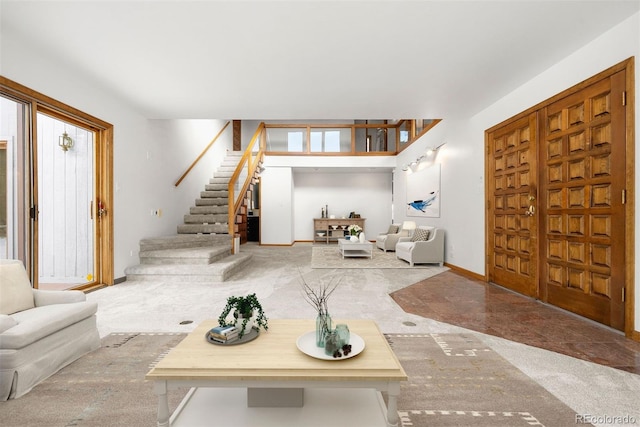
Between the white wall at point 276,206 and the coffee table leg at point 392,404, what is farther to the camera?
the white wall at point 276,206

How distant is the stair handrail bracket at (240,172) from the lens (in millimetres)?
6152

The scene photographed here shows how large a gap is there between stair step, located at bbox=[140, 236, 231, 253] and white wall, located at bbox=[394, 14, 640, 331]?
466cm

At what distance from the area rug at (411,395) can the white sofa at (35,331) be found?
0.07 metres

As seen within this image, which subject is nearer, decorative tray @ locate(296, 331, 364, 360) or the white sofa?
decorative tray @ locate(296, 331, 364, 360)

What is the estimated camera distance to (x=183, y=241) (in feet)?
18.2

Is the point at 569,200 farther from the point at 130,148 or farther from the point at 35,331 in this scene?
the point at 130,148

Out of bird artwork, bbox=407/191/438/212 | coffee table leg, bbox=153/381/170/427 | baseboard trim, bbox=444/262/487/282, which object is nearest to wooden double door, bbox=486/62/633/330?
baseboard trim, bbox=444/262/487/282

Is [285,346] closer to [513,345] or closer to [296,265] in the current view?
[513,345]

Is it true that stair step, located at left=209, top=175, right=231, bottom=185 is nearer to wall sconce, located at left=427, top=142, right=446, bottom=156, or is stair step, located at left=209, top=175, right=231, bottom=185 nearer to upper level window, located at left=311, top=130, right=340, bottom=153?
upper level window, located at left=311, top=130, right=340, bottom=153

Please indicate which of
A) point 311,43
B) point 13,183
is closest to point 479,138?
point 311,43

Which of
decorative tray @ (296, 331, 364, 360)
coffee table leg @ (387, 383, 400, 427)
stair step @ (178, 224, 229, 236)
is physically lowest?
coffee table leg @ (387, 383, 400, 427)

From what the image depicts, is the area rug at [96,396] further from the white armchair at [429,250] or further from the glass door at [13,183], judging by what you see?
the white armchair at [429,250]

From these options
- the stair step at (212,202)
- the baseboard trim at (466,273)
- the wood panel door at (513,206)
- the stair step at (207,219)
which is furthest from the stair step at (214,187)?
the wood panel door at (513,206)

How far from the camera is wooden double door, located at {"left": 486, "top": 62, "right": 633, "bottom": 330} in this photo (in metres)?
2.66
